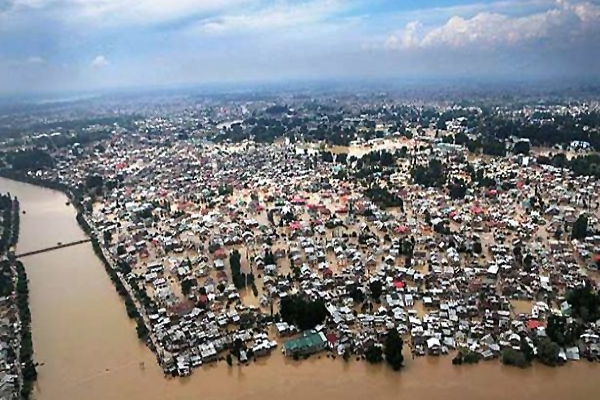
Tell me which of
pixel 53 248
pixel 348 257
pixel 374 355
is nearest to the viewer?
pixel 374 355

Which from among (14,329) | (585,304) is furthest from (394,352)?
(14,329)

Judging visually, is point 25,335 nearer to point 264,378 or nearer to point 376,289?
point 264,378

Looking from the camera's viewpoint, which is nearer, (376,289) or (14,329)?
(14,329)

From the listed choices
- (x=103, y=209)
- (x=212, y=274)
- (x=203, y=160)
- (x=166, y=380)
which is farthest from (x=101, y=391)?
(x=203, y=160)

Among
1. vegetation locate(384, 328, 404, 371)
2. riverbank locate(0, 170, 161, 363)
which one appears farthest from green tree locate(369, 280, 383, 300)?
riverbank locate(0, 170, 161, 363)

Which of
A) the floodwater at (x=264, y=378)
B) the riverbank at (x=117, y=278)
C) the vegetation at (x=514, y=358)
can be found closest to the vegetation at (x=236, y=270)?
the riverbank at (x=117, y=278)

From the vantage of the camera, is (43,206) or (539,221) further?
(43,206)

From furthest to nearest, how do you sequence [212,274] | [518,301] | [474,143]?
1. [474,143]
2. [212,274]
3. [518,301]

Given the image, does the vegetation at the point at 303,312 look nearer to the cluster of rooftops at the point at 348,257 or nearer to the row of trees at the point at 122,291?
the cluster of rooftops at the point at 348,257

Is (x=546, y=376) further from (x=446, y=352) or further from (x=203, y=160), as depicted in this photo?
(x=203, y=160)
